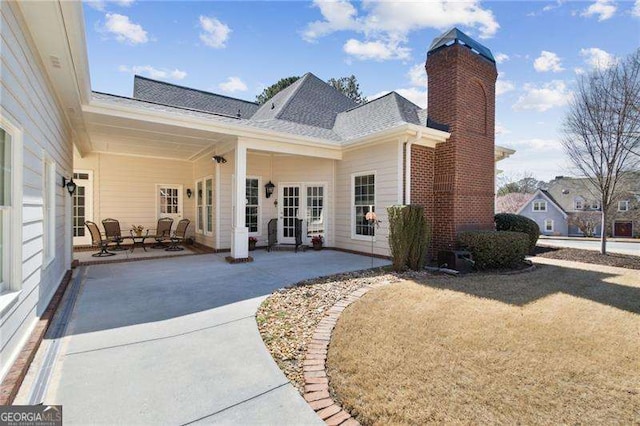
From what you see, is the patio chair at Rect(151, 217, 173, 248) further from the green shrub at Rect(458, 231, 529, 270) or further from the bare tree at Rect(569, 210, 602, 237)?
the bare tree at Rect(569, 210, 602, 237)

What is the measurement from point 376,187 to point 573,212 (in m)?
38.8

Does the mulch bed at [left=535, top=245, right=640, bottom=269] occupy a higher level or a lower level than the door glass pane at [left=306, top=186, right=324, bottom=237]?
lower

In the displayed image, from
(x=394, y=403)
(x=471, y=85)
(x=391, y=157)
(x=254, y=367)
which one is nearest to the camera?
(x=394, y=403)

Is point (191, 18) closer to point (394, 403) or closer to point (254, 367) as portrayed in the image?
point (254, 367)

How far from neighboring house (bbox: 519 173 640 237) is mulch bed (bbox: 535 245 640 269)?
26929 mm

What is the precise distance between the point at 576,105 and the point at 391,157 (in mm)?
7927

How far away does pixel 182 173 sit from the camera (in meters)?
11.5

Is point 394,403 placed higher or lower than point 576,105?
lower

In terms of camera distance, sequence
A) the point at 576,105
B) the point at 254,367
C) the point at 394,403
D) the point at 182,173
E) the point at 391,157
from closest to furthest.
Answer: the point at 394,403 < the point at 254,367 < the point at 391,157 < the point at 576,105 < the point at 182,173

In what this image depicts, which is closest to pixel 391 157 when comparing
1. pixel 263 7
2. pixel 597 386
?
pixel 263 7

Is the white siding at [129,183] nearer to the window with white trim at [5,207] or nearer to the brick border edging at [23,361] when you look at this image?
the brick border edging at [23,361]

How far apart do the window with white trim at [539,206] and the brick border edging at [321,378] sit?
136ft

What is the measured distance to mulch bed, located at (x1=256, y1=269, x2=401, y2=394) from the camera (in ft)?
9.82

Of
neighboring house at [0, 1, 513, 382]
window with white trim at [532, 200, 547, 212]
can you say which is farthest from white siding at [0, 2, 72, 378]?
window with white trim at [532, 200, 547, 212]
